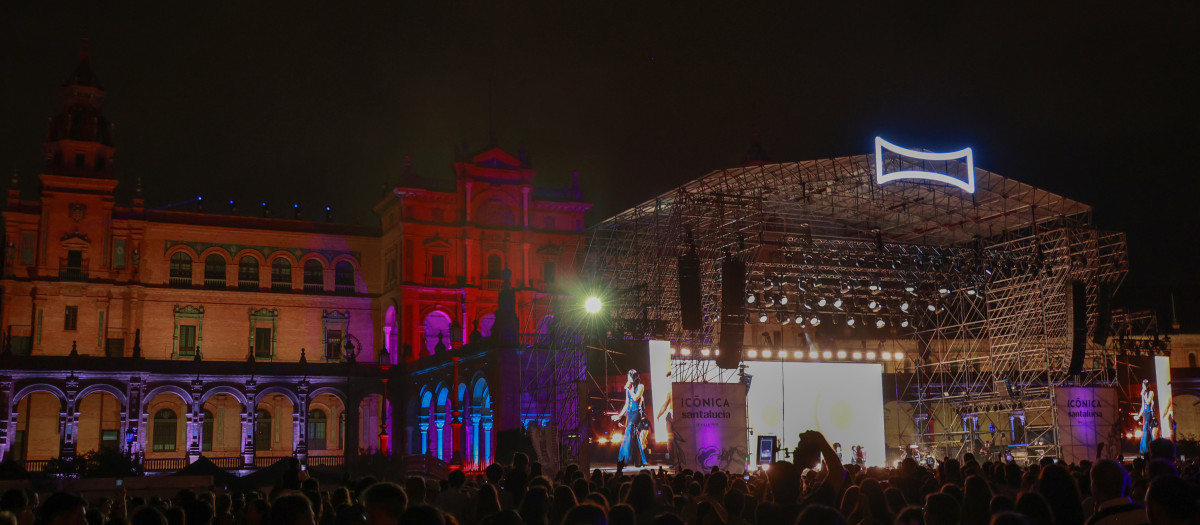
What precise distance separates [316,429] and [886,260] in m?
27.6

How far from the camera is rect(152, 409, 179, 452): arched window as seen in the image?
4622 cm

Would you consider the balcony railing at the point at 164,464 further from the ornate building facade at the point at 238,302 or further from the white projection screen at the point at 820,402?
the white projection screen at the point at 820,402

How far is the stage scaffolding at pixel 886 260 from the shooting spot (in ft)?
96.2

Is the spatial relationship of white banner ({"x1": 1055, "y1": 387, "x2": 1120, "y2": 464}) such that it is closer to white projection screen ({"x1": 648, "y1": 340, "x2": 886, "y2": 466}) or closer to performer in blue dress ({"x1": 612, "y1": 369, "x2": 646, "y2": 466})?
white projection screen ({"x1": 648, "y1": 340, "x2": 886, "y2": 466})

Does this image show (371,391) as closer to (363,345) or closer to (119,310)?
(363,345)

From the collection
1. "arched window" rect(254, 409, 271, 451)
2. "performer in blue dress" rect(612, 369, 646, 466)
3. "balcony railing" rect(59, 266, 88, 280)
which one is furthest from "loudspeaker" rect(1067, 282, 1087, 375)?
"balcony railing" rect(59, 266, 88, 280)

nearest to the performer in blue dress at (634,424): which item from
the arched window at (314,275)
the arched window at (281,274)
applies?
the arched window at (314,275)

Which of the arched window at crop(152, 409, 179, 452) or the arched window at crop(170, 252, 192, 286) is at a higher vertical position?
the arched window at crop(170, 252, 192, 286)

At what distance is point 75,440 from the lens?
40.6m

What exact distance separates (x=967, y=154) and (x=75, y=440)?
109 ft

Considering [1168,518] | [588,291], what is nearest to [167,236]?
[588,291]

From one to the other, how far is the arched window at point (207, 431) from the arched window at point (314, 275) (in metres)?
7.71

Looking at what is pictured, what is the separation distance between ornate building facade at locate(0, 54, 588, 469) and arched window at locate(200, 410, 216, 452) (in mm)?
74

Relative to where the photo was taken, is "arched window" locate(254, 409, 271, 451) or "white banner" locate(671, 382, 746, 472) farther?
"arched window" locate(254, 409, 271, 451)
